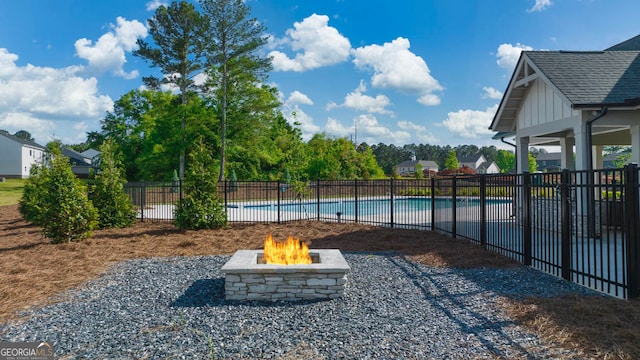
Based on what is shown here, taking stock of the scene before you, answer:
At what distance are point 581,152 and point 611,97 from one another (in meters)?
1.33

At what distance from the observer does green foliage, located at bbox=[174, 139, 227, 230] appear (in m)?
11.6

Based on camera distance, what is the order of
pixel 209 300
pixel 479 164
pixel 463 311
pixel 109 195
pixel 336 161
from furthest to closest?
pixel 479 164
pixel 336 161
pixel 109 195
pixel 209 300
pixel 463 311

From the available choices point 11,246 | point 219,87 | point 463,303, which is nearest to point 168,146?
point 219,87

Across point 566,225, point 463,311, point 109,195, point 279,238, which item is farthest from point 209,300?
point 109,195

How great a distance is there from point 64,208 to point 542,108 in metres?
12.2

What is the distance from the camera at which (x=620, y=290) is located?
5348 mm

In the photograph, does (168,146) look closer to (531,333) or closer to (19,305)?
(19,305)

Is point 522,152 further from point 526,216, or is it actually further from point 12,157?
point 12,157

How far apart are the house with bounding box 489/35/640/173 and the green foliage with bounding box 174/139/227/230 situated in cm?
878

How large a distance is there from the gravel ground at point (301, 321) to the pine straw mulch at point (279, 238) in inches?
13.1

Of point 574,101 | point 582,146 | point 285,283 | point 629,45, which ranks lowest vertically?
point 285,283

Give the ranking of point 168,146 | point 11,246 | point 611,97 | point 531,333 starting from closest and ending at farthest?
1. point 531,333
2. point 611,97
3. point 11,246
4. point 168,146

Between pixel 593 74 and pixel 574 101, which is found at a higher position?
pixel 593 74

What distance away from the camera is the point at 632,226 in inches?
188
